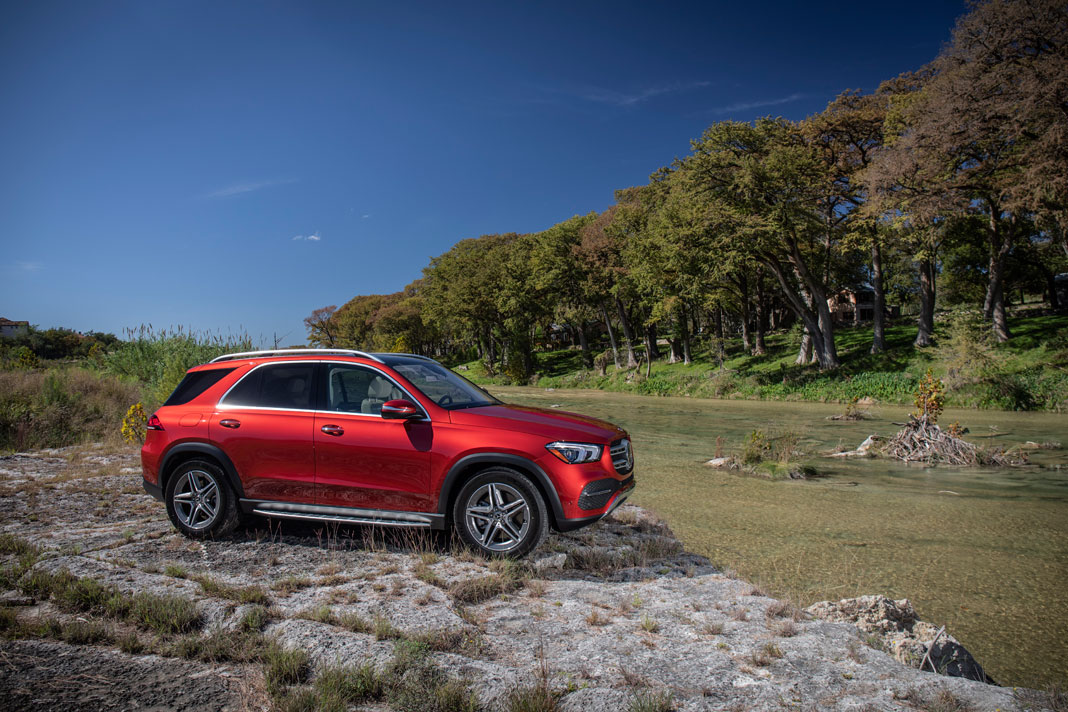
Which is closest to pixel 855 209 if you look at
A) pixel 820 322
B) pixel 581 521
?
pixel 820 322

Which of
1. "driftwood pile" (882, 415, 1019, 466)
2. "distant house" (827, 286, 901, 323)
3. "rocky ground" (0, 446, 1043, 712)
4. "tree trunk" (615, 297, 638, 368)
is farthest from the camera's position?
"distant house" (827, 286, 901, 323)

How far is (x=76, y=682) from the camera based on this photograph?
321 cm

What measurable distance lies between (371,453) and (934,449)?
12.7 m

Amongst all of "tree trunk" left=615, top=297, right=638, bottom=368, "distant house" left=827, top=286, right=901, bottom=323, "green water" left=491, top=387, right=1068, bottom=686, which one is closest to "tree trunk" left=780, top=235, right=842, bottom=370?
"tree trunk" left=615, top=297, right=638, bottom=368

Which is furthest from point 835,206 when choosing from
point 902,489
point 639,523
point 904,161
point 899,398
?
point 639,523

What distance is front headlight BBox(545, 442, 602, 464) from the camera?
527 cm

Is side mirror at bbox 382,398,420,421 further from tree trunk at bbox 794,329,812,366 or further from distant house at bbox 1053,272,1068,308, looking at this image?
distant house at bbox 1053,272,1068,308

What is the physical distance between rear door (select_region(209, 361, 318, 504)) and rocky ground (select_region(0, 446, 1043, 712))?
626 mm

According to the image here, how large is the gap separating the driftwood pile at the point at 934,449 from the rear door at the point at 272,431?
501 inches

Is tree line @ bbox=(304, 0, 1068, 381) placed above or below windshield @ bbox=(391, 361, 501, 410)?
above

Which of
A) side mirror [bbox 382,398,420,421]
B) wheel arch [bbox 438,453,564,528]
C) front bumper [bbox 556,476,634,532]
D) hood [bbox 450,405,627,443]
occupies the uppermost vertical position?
side mirror [bbox 382,398,420,421]

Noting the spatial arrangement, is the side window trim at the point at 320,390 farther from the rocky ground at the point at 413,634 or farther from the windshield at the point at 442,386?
the rocky ground at the point at 413,634

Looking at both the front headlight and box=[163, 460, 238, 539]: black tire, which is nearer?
the front headlight

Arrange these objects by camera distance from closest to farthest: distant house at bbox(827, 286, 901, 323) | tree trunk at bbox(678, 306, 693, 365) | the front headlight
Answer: the front headlight
tree trunk at bbox(678, 306, 693, 365)
distant house at bbox(827, 286, 901, 323)
